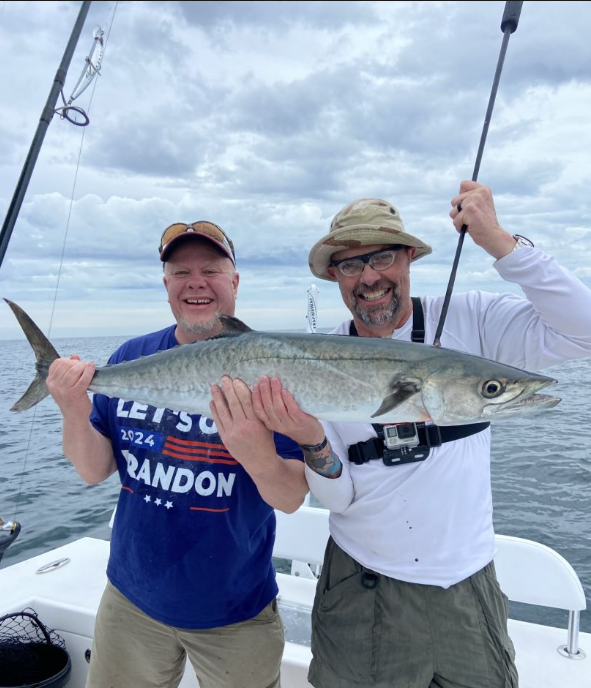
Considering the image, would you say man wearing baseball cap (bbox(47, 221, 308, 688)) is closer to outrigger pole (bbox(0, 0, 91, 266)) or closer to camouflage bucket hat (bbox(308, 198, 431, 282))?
camouflage bucket hat (bbox(308, 198, 431, 282))

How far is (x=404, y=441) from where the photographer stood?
218cm

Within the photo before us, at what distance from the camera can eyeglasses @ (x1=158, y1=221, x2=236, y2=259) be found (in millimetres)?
2678

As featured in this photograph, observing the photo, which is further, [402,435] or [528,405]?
[402,435]

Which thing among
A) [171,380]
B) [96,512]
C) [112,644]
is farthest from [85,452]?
[96,512]

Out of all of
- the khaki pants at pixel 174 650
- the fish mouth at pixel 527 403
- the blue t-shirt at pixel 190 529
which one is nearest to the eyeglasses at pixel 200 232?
the blue t-shirt at pixel 190 529

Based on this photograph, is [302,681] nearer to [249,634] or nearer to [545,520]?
[249,634]

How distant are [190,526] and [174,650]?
0.66 m

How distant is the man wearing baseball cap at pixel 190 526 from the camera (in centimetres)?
226

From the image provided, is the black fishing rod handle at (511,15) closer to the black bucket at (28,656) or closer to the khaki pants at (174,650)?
the khaki pants at (174,650)

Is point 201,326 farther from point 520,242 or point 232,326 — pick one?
point 520,242

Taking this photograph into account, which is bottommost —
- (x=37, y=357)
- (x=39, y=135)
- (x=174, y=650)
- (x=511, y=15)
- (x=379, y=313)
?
(x=174, y=650)

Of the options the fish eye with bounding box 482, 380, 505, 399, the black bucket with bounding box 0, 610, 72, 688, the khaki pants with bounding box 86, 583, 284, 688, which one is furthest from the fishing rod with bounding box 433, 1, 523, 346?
the black bucket with bounding box 0, 610, 72, 688

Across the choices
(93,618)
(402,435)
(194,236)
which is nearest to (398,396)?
(402,435)

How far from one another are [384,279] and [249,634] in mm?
1815
